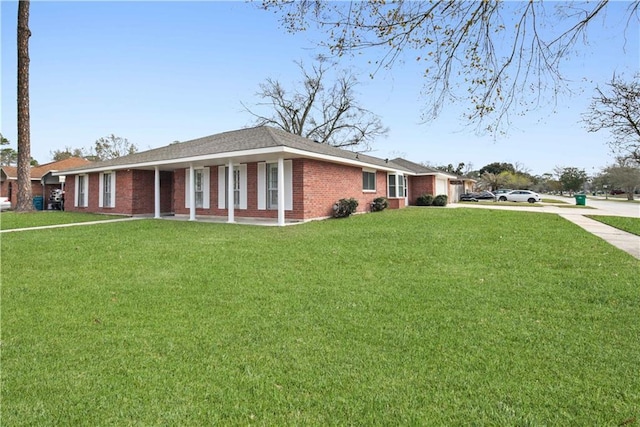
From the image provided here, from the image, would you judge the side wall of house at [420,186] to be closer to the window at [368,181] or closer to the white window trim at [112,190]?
the window at [368,181]

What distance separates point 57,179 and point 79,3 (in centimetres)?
2086

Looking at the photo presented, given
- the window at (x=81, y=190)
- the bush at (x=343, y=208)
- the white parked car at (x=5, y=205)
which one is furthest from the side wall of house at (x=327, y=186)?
the white parked car at (x=5, y=205)

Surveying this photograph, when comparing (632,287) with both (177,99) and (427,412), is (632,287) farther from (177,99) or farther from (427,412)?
(177,99)

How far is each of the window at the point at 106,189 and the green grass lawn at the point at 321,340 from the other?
14.0 metres

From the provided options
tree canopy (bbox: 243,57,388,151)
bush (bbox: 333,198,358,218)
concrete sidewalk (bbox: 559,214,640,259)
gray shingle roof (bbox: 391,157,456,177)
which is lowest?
concrete sidewalk (bbox: 559,214,640,259)

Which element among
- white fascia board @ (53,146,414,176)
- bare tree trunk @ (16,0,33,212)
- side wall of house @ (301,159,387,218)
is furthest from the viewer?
bare tree trunk @ (16,0,33,212)

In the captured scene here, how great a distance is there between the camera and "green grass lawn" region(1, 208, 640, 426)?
101 inches

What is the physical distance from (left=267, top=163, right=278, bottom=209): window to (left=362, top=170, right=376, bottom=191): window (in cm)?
585

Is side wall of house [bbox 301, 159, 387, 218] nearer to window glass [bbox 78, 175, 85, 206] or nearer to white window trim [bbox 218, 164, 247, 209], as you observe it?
Answer: white window trim [bbox 218, 164, 247, 209]

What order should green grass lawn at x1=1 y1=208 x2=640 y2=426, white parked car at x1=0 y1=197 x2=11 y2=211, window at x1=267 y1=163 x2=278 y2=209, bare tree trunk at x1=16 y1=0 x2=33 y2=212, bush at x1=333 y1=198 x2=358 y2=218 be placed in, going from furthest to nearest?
white parked car at x1=0 y1=197 x2=11 y2=211 → bare tree trunk at x1=16 y1=0 x2=33 y2=212 → bush at x1=333 y1=198 x2=358 y2=218 → window at x1=267 y1=163 x2=278 y2=209 → green grass lawn at x1=1 y1=208 x2=640 y2=426

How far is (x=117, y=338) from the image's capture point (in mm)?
3715

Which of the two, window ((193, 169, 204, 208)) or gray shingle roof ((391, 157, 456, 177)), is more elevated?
gray shingle roof ((391, 157, 456, 177))

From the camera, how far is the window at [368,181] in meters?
19.4

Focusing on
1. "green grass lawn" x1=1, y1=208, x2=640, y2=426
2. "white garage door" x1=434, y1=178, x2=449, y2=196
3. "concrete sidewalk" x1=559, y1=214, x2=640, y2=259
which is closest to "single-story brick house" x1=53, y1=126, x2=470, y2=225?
"green grass lawn" x1=1, y1=208, x2=640, y2=426
